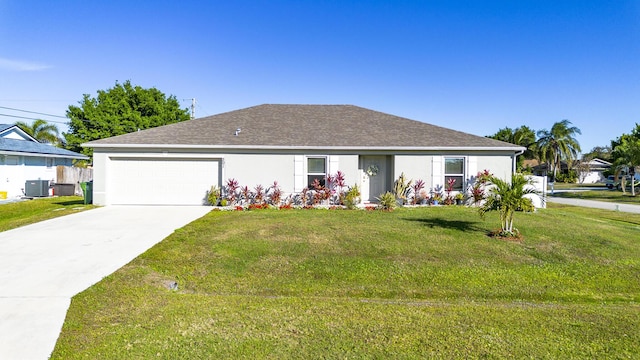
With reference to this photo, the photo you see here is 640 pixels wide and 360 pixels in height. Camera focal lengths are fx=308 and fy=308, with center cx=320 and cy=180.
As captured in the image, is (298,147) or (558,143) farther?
(558,143)

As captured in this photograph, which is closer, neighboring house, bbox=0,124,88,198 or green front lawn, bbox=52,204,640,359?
green front lawn, bbox=52,204,640,359

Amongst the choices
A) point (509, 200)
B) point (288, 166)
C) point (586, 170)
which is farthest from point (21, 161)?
point (586, 170)

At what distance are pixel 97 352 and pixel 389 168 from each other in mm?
12216

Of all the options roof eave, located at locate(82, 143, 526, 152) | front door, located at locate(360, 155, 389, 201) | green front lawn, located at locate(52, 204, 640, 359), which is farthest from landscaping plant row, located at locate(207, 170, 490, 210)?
green front lawn, located at locate(52, 204, 640, 359)

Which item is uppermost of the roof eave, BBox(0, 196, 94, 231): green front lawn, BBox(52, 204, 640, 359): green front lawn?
the roof eave

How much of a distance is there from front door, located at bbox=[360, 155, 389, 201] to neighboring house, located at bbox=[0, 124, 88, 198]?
1882 cm

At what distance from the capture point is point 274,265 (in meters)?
5.68

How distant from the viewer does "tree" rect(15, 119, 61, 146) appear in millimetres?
30781

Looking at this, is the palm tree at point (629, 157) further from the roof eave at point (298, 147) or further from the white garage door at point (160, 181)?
the white garage door at point (160, 181)

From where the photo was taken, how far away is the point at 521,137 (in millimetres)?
41781

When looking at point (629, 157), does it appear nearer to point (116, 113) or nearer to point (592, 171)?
point (592, 171)

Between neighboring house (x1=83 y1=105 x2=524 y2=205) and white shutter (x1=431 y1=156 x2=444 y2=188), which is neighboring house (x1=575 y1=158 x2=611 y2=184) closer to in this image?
neighboring house (x1=83 y1=105 x2=524 y2=205)

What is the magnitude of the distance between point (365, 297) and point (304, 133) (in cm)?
1009

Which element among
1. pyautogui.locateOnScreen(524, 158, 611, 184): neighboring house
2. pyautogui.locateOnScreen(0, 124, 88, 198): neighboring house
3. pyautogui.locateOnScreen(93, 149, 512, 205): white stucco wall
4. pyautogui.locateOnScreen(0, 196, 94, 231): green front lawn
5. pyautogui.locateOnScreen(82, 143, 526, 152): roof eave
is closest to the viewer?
pyautogui.locateOnScreen(0, 196, 94, 231): green front lawn
